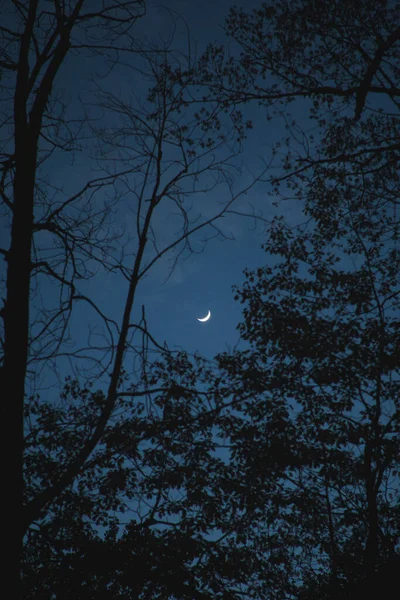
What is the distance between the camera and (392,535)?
852 cm

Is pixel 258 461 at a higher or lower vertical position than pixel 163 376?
lower

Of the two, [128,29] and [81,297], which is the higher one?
[128,29]

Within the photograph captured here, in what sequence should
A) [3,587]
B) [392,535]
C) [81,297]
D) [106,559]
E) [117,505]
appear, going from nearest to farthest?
[3,587] → [81,297] → [106,559] → [392,535] → [117,505]

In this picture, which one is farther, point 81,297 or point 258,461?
point 258,461

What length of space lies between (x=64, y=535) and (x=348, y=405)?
6.73m

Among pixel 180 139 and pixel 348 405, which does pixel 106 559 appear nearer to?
pixel 348 405

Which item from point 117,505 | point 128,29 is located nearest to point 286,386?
point 117,505

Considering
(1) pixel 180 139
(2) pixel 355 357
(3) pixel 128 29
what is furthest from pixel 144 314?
(2) pixel 355 357

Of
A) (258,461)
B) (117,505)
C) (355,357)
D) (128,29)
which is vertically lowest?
(117,505)

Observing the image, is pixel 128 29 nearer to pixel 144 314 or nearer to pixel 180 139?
pixel 180 139

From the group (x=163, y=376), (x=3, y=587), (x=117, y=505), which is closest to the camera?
(x=3, y=587)

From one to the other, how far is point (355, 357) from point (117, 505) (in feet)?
20.6

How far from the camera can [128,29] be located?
23.3 feet

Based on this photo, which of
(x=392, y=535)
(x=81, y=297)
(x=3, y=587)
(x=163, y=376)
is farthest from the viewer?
(x=163, y=376)
